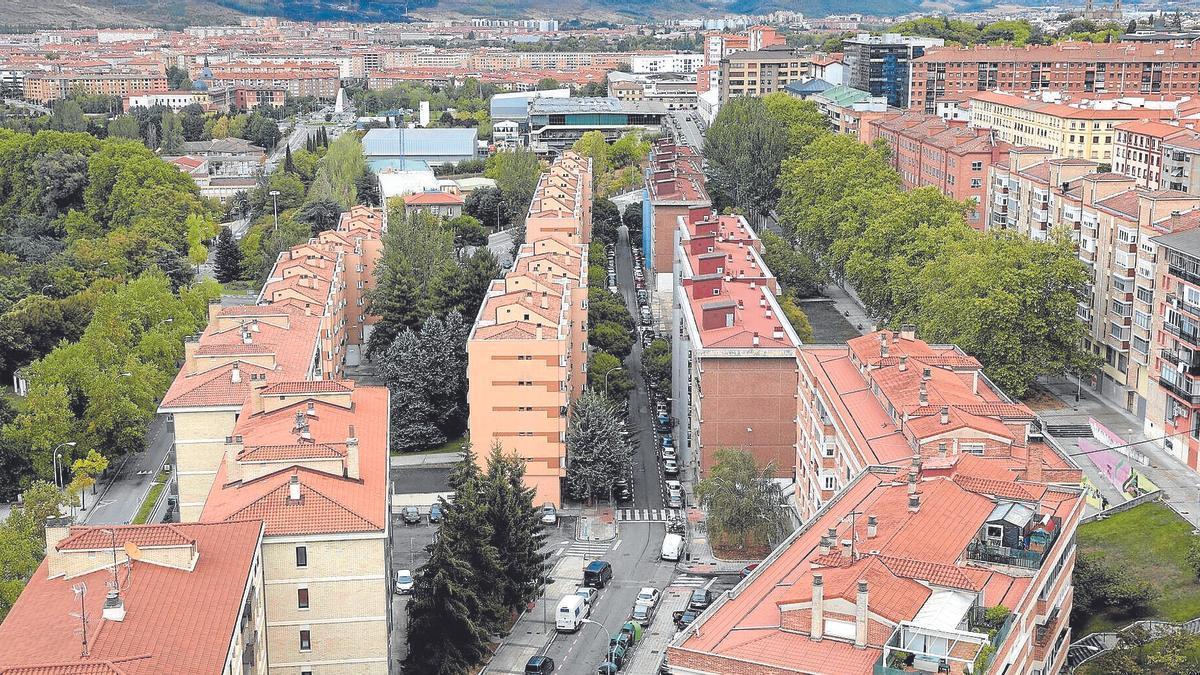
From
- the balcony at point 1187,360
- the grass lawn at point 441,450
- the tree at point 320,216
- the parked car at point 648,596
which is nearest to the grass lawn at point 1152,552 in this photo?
the balcony at point 1187,360

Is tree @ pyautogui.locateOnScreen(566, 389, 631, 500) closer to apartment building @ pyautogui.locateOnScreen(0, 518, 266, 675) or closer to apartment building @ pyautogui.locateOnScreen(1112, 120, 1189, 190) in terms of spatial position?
apartment building @ pyautogui.locateOnScreen(0, 518, 266, 675)

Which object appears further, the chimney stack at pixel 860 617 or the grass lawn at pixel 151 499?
the grass lawn at pixel 151 499

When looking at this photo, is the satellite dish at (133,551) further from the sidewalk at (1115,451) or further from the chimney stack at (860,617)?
the sidewalk at (1115,451)

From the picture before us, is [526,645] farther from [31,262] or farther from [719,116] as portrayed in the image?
[719,116]

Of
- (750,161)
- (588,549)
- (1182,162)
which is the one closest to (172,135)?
(750,161)

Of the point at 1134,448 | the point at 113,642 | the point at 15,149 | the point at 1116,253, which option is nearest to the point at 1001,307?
the point at 1116,253

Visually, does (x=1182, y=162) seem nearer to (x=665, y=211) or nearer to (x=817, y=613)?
(x=665, y=211)
